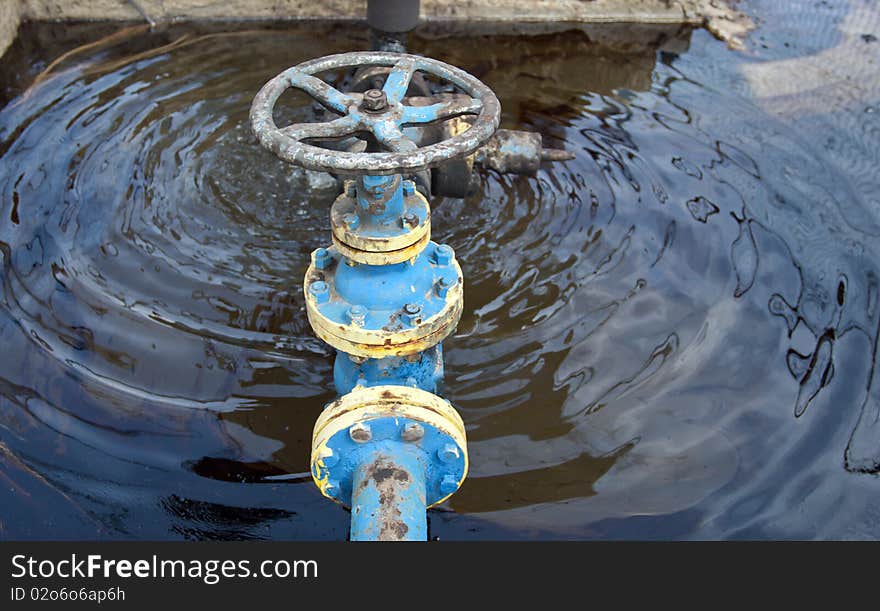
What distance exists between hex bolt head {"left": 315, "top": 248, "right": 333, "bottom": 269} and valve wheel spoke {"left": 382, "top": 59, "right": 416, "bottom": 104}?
397mm

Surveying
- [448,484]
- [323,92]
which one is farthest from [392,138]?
[448,484]

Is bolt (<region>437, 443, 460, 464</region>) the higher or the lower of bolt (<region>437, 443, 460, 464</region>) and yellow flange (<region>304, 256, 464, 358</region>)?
the lower

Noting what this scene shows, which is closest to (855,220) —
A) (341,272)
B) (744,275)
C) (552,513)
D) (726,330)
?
(744,275)

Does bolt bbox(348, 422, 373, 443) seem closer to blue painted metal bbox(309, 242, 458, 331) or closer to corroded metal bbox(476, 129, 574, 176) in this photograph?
blue painted metal bbox(309, 242, 458, 331)

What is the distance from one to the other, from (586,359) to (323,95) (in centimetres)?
120

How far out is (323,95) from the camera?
1.73 m

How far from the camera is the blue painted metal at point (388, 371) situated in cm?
177

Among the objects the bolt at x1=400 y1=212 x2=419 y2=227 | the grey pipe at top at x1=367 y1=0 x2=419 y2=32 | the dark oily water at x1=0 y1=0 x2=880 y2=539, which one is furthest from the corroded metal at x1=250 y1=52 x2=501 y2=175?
the grey pipe at top at x1=367 y1=0 x2=419 y2=32

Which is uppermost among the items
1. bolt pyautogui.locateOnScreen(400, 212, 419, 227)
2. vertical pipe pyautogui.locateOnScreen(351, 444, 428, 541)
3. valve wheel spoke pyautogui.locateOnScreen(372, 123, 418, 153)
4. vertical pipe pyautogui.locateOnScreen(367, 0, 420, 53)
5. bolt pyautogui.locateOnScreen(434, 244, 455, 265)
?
vertical pipe pyautogui.locateOnScreen(367, 0, 420, 53)

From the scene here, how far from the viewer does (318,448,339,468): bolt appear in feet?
5.05

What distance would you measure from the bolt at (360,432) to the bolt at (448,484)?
22 cm

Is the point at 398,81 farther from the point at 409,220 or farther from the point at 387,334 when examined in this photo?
the point at 387,334

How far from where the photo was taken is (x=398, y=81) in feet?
5.88

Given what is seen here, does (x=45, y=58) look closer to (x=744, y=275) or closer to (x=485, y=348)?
(x=485, y=348)
